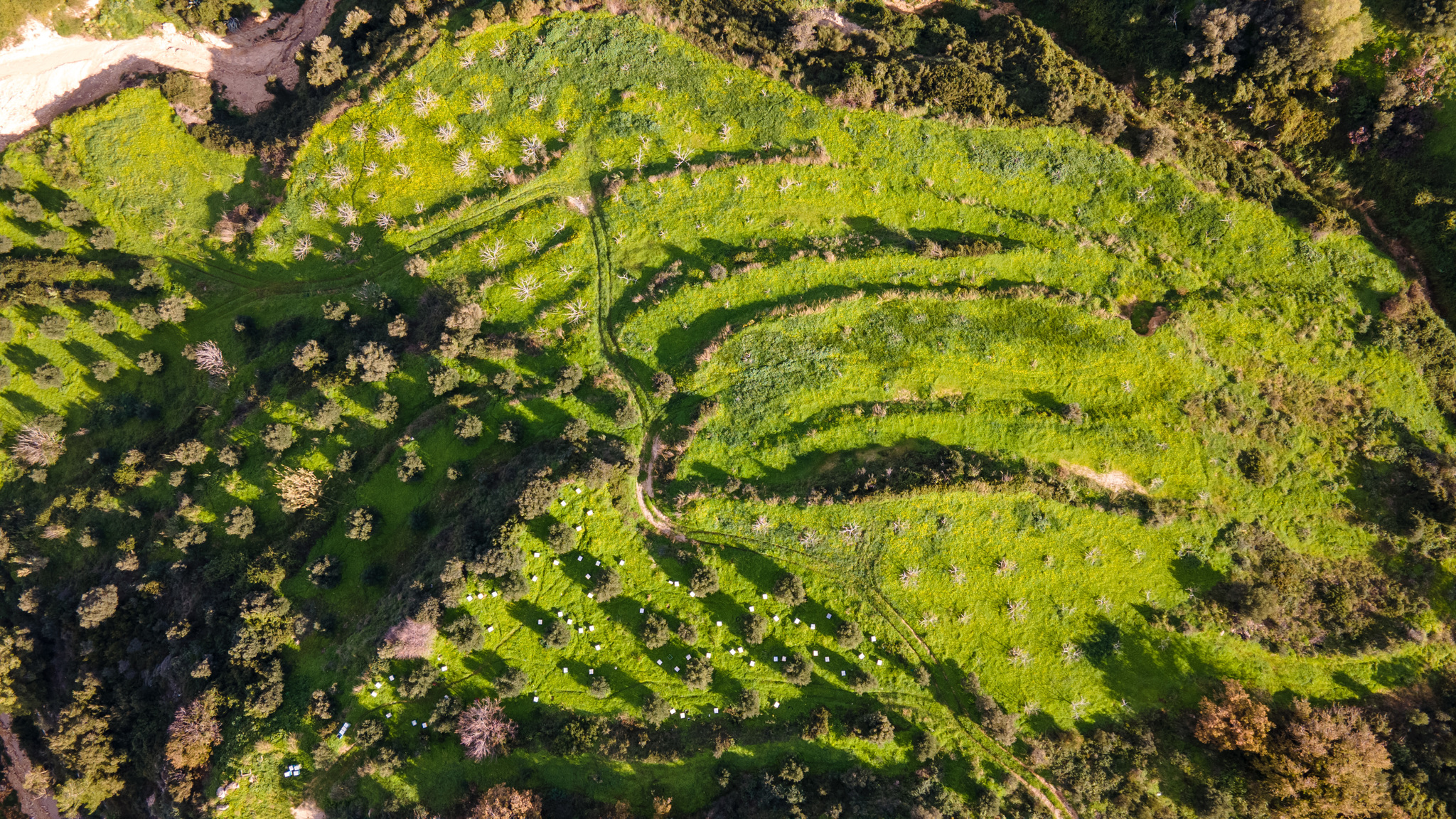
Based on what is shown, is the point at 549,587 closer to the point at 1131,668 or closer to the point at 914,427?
the point at 914,427

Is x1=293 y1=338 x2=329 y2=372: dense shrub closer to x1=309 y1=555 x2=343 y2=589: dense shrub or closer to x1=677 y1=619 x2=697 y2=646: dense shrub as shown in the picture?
x1=309 y1=555 x2=343 y2=589: dense shrub

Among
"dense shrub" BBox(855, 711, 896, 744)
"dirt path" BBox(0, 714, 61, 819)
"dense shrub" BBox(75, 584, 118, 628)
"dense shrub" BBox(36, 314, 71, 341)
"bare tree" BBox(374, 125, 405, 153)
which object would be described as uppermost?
"bare tree" BBox(374, 125, 405, 153)

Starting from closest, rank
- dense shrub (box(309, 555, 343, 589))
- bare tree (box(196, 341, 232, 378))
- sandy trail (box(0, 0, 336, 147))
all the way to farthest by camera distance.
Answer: dense shrub (box(309, 555, 343, 589)) → bare tree (box(196, 341, 232, 378)) → sandy trail (box(0, 0, 336, 147))

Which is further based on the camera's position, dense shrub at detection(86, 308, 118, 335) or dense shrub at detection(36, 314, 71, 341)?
dense shrub at detection(36, 314, 71, 341)

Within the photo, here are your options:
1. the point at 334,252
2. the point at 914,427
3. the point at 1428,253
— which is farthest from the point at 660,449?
the point at 1428,253

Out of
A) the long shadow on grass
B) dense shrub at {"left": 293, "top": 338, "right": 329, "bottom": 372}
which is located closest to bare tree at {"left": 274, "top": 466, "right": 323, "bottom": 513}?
dense shrub at {"left": 293, "top": 338, "right": 329, "bottom": 372}

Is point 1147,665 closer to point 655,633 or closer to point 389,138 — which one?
point 655,633
